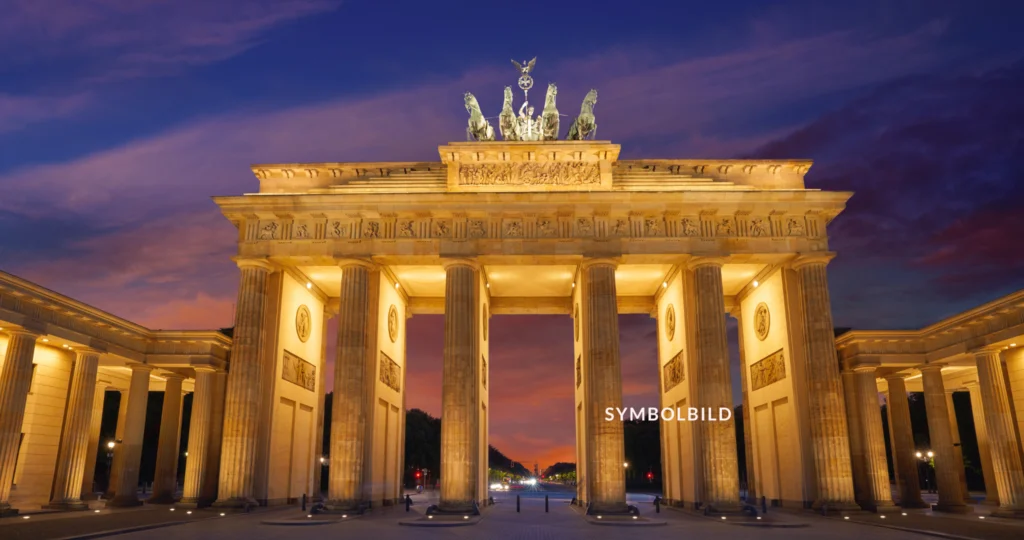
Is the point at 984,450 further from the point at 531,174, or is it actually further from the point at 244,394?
the point at 244,394

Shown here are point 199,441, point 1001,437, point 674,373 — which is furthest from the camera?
point 674,373

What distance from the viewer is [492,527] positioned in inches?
882

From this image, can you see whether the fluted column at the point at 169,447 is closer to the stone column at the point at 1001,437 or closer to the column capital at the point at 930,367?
the column capital at the point at 930,367

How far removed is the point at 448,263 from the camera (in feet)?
98.5

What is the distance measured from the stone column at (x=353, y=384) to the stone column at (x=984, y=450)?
27.9 m

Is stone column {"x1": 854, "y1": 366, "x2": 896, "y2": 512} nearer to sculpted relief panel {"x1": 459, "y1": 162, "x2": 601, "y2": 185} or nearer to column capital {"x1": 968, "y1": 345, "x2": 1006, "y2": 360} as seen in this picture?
column capital {"x1": 968, "y1": 345, "x2": 1006, "y2": 360}

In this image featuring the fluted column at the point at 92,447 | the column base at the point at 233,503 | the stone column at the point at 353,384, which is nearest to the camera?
the column base at the point at 233,503

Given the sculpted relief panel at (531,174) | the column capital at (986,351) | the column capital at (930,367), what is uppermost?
the sculpted relief panel at (531,174)

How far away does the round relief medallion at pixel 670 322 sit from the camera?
1369 inches

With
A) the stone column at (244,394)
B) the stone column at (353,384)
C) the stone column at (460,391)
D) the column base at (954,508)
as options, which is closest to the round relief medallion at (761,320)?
the column base at (954,508)

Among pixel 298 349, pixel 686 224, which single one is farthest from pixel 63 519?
pixel 686 224

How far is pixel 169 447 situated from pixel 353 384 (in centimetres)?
1221

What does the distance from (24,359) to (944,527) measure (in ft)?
107

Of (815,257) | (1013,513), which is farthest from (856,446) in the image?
(815,257)
